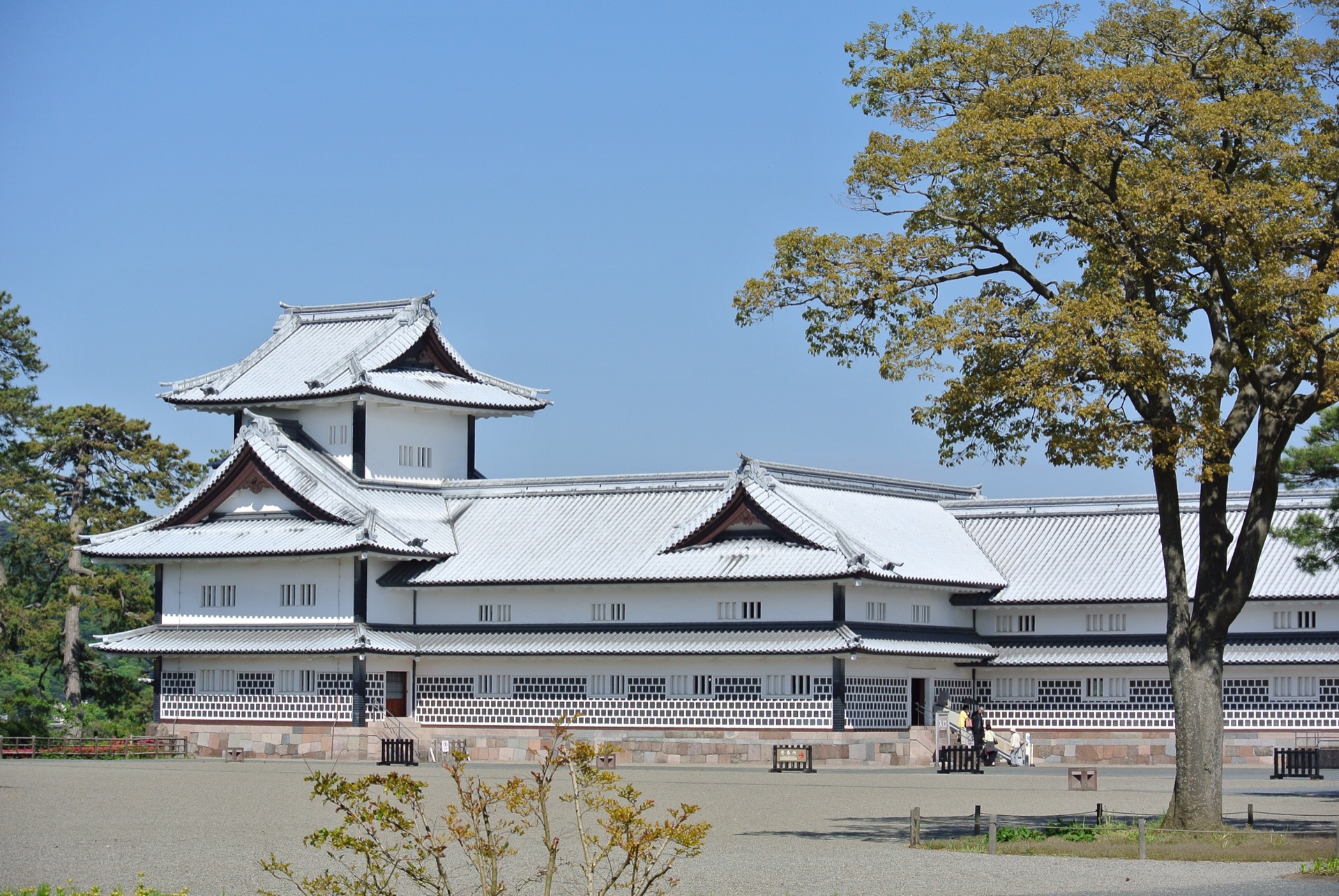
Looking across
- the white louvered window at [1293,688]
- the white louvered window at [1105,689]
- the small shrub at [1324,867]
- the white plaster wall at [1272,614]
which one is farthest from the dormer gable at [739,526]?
the small shrub at [1324,867]

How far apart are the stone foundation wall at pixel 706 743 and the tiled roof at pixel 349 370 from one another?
36.6ft

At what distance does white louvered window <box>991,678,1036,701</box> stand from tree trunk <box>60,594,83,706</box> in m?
33.9

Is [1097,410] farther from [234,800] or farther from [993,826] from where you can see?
[234,800]

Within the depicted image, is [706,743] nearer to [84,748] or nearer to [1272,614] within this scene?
[1272,614]

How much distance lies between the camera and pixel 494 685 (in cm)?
5572

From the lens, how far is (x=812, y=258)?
96.1 ft

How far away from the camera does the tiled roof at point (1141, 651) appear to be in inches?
2029

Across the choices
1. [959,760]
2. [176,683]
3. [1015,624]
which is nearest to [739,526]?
[959,760]

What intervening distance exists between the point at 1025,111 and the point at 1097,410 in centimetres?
501

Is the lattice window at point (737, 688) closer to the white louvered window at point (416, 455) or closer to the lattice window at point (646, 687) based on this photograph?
the lattice window at point (646, 687)

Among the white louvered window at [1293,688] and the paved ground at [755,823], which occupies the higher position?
the white louvered window at [1293,688]

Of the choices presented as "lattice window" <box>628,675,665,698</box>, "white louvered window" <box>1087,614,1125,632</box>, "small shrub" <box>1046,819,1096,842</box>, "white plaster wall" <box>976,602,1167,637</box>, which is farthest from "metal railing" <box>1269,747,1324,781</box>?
"small shrub" <box>1046,819,1096,842</box>

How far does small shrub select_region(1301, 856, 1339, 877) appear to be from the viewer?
882 inches

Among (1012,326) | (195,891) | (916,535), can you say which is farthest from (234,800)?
(916,535)
